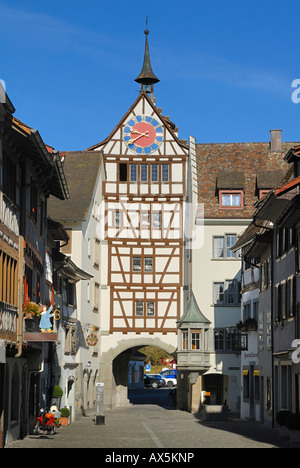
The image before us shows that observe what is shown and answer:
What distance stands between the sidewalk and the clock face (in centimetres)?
1934

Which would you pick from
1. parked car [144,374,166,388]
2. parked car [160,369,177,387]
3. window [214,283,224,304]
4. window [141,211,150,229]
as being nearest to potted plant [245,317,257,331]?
window [214,283,224,304]

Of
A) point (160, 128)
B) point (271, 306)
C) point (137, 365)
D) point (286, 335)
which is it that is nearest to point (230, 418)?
point (271, 306)

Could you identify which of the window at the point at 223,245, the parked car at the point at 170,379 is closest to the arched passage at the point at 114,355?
the window at the point at 223,245

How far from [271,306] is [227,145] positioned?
24.0 metres

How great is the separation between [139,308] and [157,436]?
26459 mm

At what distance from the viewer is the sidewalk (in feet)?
92.8

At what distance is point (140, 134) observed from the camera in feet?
198

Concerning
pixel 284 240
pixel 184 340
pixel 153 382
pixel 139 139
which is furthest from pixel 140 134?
pixel 153 382

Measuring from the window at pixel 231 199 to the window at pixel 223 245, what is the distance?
180 centimetres

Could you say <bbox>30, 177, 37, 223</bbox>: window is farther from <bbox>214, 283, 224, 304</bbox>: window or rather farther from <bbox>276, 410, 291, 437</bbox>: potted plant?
<bbox>214, 283, 224, 304</bbox>: window

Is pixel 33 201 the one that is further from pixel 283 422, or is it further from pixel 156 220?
pixel 156 220

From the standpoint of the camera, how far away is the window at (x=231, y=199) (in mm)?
55562

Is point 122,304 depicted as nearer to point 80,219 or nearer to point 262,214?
point 80,219

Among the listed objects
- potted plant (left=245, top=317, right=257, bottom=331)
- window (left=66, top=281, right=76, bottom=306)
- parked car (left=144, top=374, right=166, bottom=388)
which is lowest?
parked car (left=144, top=374, right=166, bottom=388)
